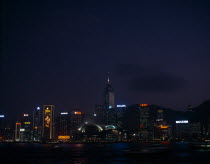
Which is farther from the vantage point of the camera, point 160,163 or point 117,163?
point 117,163

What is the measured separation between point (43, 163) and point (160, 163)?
23.6 metres

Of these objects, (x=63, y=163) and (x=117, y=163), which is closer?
(x=63, y=163)

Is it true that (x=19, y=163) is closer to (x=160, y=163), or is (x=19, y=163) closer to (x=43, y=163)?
(x=43, y=163)

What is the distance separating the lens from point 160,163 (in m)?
59.2

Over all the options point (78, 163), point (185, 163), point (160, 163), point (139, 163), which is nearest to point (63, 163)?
point (78, 163)

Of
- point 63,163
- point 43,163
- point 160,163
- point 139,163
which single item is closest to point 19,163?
point 43,163

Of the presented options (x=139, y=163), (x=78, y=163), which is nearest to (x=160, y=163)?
(x=139, y=163)

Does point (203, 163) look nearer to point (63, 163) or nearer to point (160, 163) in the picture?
point (160, 163)

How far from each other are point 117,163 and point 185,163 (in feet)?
45.9

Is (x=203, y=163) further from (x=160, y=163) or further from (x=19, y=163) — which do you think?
(x=19, y=163)

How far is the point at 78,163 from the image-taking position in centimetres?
5897

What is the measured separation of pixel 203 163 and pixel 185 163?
3.53m

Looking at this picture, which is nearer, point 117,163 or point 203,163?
point 203,163

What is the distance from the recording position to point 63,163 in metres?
59.0
